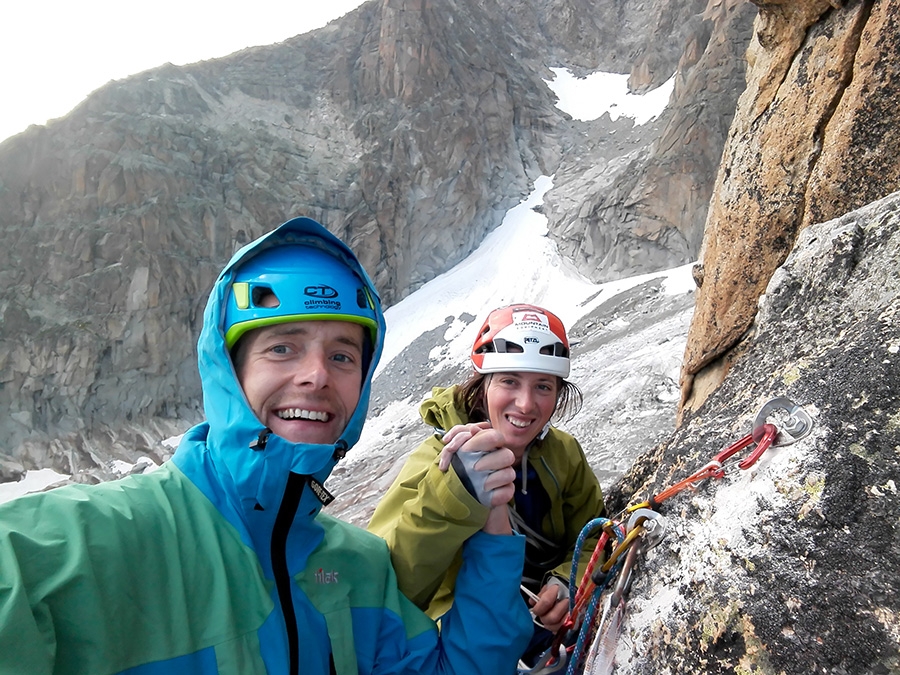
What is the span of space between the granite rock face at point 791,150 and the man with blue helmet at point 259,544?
310 cm

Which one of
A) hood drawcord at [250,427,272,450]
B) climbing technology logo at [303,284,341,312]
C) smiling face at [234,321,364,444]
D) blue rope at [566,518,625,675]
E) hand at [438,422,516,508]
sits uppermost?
climbing technology logo at [303,284,341,312]

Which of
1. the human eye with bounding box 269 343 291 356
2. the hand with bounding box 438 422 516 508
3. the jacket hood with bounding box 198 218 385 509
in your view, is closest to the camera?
the jacket hood with bounding box 198 218 385 509

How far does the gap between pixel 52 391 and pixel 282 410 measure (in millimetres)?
44149

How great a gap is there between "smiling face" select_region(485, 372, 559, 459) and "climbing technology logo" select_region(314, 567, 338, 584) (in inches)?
56.4

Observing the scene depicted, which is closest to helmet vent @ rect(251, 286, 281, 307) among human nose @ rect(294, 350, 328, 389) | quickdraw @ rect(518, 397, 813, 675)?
human nose @ rect(294, 350, 328, 389)

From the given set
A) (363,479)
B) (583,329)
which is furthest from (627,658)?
(583,329)

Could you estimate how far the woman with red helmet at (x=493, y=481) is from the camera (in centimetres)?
241

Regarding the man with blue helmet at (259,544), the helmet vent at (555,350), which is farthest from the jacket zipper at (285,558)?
the helmet vent at (555,350)

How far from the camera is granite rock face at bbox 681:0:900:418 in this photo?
11.2 ft

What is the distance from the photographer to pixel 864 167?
3.41 metres

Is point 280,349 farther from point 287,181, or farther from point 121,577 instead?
point 287,181

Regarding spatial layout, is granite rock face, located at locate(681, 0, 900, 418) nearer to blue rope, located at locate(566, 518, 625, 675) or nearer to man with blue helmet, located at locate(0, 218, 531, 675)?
blue rope, located at locate(566, 518, 625, 675)

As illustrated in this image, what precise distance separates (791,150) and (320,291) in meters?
3.90

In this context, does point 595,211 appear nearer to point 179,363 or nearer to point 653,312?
point 653,312
